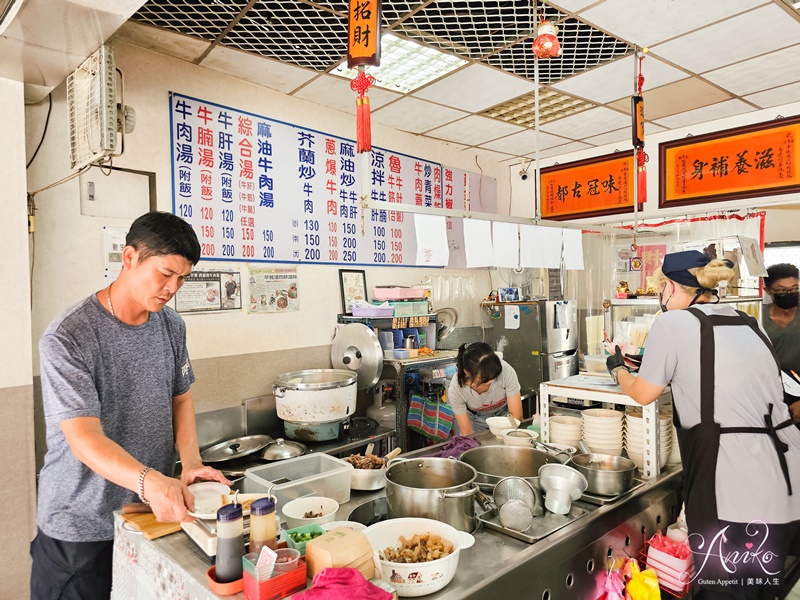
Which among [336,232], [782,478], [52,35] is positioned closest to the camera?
[782,478]

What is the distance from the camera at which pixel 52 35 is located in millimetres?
2252

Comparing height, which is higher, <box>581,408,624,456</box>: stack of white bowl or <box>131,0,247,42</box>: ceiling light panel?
<box>131,0,247,42</box>: ceiling light panel

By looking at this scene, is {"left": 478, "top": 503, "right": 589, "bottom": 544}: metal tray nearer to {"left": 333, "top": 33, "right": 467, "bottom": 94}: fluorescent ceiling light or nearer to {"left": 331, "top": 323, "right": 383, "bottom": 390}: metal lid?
{"left": 331, "top": 323, "right": 383, "bottom": 390}: metal lid

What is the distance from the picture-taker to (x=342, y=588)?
1110mm

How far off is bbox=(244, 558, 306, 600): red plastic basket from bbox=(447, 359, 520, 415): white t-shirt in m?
2.39

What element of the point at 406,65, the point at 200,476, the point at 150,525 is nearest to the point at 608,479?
the point at 200,476

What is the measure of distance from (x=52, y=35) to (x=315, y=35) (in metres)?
1.55

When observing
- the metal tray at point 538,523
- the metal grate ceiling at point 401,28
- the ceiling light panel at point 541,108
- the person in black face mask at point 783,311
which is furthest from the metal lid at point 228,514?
the ceiling light panel at point 541,108

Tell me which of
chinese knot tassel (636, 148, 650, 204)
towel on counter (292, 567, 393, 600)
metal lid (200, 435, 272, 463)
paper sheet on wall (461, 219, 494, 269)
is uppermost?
chinese knot tassel (636, 148, 650, 204)

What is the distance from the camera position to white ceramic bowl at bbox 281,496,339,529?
158cm

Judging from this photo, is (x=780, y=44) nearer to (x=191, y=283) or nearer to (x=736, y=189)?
(x=736, y=189)

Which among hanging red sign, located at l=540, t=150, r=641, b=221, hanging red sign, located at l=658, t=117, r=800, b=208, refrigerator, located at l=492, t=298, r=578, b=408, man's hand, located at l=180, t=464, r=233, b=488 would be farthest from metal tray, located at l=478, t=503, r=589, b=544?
hanging red sign, located at l=540, t=150, r=641, b=221

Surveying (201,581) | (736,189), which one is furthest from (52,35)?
(736,189)

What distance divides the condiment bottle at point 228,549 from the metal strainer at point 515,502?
871 millimetres
